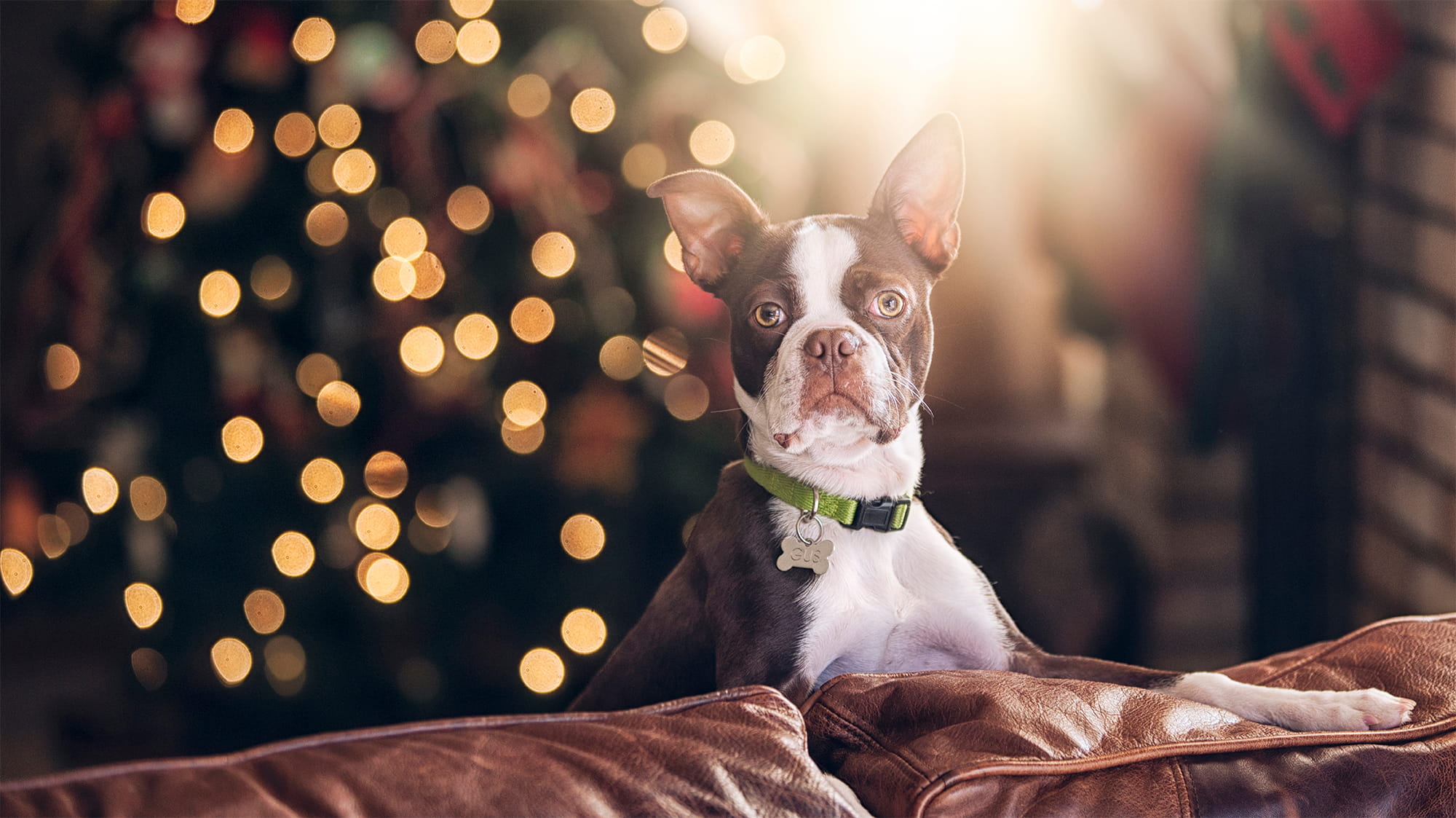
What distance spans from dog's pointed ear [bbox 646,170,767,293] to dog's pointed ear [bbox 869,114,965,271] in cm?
15

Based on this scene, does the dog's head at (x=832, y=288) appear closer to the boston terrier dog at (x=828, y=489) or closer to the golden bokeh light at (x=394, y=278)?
the boston terrier dog at (x=828, y=489)

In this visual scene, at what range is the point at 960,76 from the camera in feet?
5.51

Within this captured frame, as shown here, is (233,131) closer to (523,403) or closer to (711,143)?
(523,403)

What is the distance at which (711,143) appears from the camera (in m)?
1.72

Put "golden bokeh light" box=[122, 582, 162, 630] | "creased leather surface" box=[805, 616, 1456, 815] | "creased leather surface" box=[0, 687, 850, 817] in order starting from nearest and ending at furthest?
"creased leather surface" box=[0, 687, 850, 817] → "creased leather surface" box=[805, 616, 1456, 815] → "golden bokeh light" box=[122, 582, 162, 630]

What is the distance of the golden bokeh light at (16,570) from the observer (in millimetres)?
2027

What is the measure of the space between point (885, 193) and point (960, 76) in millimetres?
731

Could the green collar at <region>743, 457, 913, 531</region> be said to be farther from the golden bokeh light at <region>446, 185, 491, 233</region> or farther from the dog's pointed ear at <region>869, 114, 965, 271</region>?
the golden bokeh light at <region>446, 185, 491, 233</region>

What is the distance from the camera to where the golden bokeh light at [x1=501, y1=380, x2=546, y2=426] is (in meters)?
1.83

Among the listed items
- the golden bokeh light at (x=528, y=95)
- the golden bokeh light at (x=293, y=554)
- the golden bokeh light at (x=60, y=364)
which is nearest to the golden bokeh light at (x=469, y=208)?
the golden bokeh light at (x=528, y=95)

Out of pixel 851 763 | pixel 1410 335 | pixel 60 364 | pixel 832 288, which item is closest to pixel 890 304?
pixel 832 288

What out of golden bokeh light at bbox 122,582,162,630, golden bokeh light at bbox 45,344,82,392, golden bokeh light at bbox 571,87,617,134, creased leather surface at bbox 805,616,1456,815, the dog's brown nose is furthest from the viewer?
Result: golden bokeh light at bbox 45,344,82,392

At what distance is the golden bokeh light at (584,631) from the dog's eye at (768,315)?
3.04ft

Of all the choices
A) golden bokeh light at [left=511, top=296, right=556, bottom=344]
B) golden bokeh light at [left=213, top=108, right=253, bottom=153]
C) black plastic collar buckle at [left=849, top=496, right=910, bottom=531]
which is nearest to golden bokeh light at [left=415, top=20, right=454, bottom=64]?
golden bokeh light at [left=213, top=108, right=253, bottom=153]
